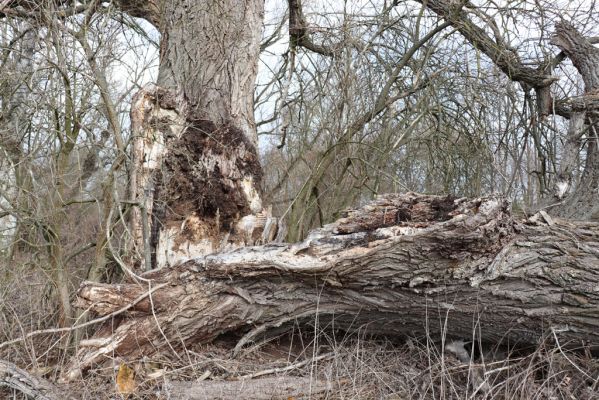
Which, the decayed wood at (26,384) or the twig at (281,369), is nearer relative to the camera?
the decayed wood at (26,384)

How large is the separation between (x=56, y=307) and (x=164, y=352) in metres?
1.37

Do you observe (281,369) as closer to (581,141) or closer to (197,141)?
(197,141)

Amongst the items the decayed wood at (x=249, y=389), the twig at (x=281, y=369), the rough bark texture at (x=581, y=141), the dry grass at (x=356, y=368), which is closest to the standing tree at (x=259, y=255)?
the dry grass at (x=356, y=368)

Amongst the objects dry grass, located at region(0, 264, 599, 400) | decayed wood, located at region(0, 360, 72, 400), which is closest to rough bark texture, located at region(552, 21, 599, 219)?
dry grass, located at region(0, 264, 599, 400)

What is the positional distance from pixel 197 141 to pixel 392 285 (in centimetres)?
178

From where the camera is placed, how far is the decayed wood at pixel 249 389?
7.98ft

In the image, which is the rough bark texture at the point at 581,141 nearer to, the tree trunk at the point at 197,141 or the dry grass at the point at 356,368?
the dry grass at the point at 356,368

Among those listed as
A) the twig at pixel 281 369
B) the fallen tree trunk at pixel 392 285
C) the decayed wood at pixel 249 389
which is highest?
the fallen tree trunk at pixel 392 285

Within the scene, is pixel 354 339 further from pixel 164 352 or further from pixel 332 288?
pixel 164 352

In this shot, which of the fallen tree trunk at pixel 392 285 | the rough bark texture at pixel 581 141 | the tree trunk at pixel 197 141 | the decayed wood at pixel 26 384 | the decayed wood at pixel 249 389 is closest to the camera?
the decayed wood at pixel 26 384

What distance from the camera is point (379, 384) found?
2615mm

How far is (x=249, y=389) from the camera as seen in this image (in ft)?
8.21

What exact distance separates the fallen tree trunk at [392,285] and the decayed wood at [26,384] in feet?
0.56

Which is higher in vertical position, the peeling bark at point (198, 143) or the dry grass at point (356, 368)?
the peeling bark at point (198, 143)
